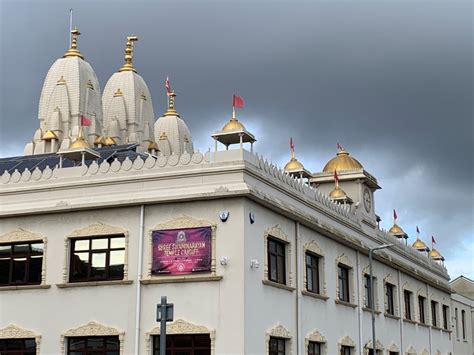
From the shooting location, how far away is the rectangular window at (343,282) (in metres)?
39.6

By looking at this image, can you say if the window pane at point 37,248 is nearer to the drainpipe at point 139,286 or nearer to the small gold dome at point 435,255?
the drainpipe at point 139,286

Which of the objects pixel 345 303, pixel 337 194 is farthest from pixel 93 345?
pixel 337 194

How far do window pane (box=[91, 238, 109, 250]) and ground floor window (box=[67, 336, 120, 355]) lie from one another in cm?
354

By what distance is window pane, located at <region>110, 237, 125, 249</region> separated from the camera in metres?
32.1

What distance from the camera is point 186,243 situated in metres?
30.7

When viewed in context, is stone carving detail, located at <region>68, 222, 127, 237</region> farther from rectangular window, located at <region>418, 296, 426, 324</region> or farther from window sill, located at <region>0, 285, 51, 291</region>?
rectangular window, located at <region>418, 296, 426, 324</region>

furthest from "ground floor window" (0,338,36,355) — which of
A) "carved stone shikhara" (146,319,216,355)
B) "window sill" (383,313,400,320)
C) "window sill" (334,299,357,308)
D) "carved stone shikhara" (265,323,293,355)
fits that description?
"window sill" (383,313,400,320)

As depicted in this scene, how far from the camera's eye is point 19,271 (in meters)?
33.8

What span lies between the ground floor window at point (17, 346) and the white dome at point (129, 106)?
131 ft

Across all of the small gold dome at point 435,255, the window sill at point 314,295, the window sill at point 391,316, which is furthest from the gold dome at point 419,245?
the window sill at point 314,295

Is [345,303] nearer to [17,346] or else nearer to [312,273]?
[312,273]

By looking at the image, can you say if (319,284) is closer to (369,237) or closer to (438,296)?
(369,237)

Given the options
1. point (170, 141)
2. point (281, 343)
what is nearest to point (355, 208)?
point (281, 343)

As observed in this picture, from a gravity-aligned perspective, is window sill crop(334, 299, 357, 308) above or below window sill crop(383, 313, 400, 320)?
below
